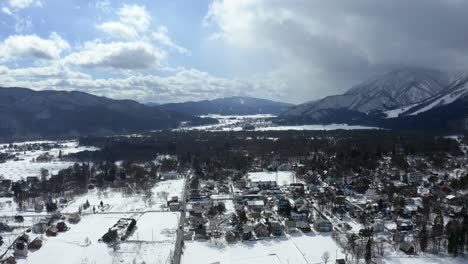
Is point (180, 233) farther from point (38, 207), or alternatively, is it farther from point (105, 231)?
point (38, 207)

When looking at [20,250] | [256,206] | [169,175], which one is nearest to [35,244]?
[20,250]

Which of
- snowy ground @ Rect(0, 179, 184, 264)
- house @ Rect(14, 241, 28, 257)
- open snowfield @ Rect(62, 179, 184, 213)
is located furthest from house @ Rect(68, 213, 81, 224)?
house @ Rect(14, 241, 28, 257)

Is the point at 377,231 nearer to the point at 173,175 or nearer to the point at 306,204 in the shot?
the point at 306,204

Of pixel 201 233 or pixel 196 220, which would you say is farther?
pixel 196 220

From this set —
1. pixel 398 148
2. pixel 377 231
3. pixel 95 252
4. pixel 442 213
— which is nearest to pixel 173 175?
pixel 95 252

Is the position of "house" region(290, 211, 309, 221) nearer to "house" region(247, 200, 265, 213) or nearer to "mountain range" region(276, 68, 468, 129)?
"house" region(247, 200, 265, 213)

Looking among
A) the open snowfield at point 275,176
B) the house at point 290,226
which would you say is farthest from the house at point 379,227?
the open snowfield at point 275,176
